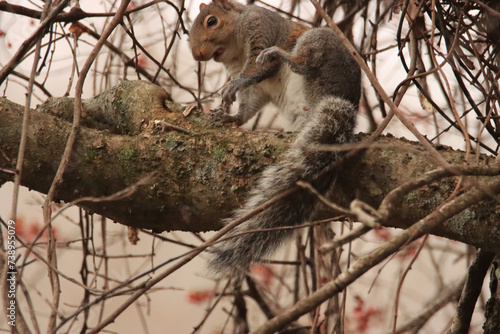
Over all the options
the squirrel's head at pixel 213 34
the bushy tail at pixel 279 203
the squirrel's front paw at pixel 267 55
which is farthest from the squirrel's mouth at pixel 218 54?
the bushy tail at pixel 279 203

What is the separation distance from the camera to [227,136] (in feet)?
5.42

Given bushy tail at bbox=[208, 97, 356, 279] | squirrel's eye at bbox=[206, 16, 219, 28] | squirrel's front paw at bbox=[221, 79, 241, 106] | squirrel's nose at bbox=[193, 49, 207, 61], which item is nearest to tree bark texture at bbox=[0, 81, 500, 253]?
bushy tail at bbox=[208, 97, 356, 279]

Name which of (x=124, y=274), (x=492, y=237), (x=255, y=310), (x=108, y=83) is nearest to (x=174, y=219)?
(x=492, y=237)

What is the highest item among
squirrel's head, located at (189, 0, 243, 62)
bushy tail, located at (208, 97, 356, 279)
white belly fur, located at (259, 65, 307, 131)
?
squirrel's head, located at (189, 0, 243, 62)

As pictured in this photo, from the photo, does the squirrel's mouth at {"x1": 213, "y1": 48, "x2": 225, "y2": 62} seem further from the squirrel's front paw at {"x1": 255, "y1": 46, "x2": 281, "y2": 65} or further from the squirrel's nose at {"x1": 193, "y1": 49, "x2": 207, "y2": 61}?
the squirrel's front paw at {"x1": 255, "y1": 46, "x2": 281, "y2": 65}

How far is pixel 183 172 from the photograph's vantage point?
1567mm

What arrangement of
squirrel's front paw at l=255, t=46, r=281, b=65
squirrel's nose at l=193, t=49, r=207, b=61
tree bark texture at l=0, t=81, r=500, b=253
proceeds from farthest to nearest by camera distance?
squirrel's nose at l=193, t=49, r=207, b=61 < squirrel's front paw at l=255, t=46, r=281, b=65 < tree bark texture at l=0, t=81, r=500, b=253

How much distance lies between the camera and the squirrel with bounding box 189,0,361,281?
1.62 m

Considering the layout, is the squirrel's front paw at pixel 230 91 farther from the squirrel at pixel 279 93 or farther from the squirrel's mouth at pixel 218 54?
the squirrel's mouth at pixel 218 54

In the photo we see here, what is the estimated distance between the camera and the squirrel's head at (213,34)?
8.49ft

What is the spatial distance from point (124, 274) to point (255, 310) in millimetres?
911

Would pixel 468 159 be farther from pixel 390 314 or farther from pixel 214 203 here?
pixel 390 314

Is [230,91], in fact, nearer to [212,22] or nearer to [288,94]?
[288,94]

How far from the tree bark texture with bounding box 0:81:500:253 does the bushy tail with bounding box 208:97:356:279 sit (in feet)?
0.14
